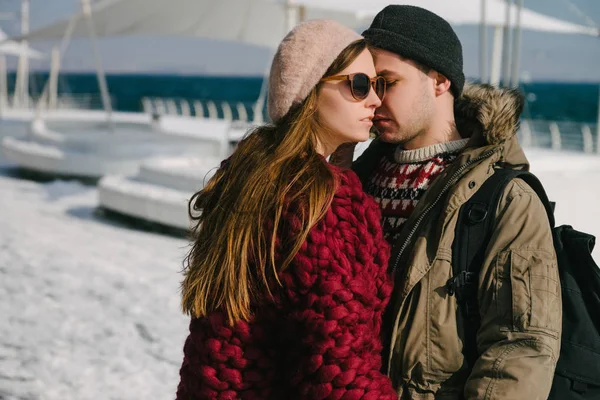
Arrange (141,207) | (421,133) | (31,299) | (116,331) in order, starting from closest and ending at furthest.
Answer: (421,133) → (116,331) → (31,299) → (141,207)

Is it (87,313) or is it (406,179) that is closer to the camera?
(406,179)

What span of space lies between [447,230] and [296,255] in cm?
49

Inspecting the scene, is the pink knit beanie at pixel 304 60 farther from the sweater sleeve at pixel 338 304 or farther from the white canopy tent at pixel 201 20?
the white canopy tent at pixel 201 20

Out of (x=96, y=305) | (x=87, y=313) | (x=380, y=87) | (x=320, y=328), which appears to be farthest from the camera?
(x=96, y=305)

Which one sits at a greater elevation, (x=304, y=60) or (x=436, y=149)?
(x=304, y=60)

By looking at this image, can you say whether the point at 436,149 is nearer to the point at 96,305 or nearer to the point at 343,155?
the point at 343,155

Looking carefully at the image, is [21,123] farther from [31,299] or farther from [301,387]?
[301,387]

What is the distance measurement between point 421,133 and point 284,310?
83 centimetres

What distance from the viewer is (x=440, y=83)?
237 cm

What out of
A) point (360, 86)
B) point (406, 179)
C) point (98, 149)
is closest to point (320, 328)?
point (360, 86)

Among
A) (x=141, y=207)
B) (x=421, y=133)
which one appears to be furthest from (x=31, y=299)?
(x=421, y=133)

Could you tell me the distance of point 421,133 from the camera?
2377 mm

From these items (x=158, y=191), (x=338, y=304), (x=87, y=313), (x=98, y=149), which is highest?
(x=338, y=304)

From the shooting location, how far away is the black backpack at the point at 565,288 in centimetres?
199
